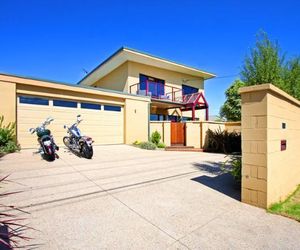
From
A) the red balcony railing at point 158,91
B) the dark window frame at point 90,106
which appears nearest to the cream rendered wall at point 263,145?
the dark window frame at point 90,106

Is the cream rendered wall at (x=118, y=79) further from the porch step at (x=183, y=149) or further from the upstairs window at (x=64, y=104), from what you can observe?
the porch step at (x=183, y=149)

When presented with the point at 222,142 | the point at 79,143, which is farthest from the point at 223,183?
the point at 222,142

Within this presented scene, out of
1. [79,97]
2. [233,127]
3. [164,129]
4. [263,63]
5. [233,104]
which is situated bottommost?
[164,129]

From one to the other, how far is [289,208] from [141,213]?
2982 millimetres

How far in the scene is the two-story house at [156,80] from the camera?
17419 mm

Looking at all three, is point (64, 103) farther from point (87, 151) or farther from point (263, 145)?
point (263, 145)

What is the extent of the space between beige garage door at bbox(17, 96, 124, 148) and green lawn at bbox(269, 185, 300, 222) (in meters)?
10.2

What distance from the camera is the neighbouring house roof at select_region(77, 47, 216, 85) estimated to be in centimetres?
1612

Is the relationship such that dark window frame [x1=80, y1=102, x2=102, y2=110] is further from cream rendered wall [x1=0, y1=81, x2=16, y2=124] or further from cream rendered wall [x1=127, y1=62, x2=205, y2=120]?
cream rendered wall [x1=127, y1=62, x2=205, y2=120]

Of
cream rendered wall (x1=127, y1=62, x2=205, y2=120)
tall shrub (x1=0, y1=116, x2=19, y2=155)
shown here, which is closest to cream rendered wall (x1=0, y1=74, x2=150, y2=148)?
tall shrub (x1=0, y1=116, x2=19, y2=155)

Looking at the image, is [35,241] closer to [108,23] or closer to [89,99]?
[89,99]

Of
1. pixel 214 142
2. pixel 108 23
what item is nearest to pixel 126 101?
pixel 108 23

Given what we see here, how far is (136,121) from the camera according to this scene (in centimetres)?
1422

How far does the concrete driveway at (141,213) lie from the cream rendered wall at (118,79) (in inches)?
513
